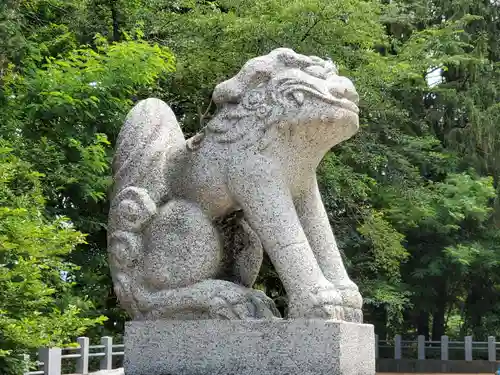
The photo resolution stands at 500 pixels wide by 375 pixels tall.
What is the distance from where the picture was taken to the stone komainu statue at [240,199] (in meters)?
5.13

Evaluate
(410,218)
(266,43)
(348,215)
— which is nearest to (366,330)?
(266,43)

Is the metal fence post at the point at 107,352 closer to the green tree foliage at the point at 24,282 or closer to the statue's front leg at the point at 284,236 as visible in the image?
the green tree foliage at the point at 24,282

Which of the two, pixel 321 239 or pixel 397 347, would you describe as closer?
pixel 321 239

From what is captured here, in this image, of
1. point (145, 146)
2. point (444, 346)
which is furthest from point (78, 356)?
point (444, 346)

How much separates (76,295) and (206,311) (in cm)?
757

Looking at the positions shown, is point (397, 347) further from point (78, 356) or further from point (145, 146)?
point (145, 146)

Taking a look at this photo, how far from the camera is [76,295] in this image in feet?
40.6

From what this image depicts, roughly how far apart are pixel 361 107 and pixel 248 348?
1109 centimetres

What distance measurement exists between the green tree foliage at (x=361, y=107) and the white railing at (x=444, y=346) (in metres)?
0.70

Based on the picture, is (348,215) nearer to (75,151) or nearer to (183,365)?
(75,151)

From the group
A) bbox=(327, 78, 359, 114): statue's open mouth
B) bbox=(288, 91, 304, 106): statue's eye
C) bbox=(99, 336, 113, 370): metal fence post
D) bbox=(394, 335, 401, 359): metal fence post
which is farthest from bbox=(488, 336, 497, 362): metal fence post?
bbox=(288, 91, 304, 106): statue's eye

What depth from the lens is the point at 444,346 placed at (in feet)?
71.0

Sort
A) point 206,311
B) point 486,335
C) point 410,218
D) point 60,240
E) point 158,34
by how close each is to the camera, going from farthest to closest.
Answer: point 486,335 → point 410,218 → point 158,34 → point 60,240 → point 206,311

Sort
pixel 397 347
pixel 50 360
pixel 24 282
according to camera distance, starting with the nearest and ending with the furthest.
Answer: pixel 24 282 < pixel 50 360 < pixel 397 347
